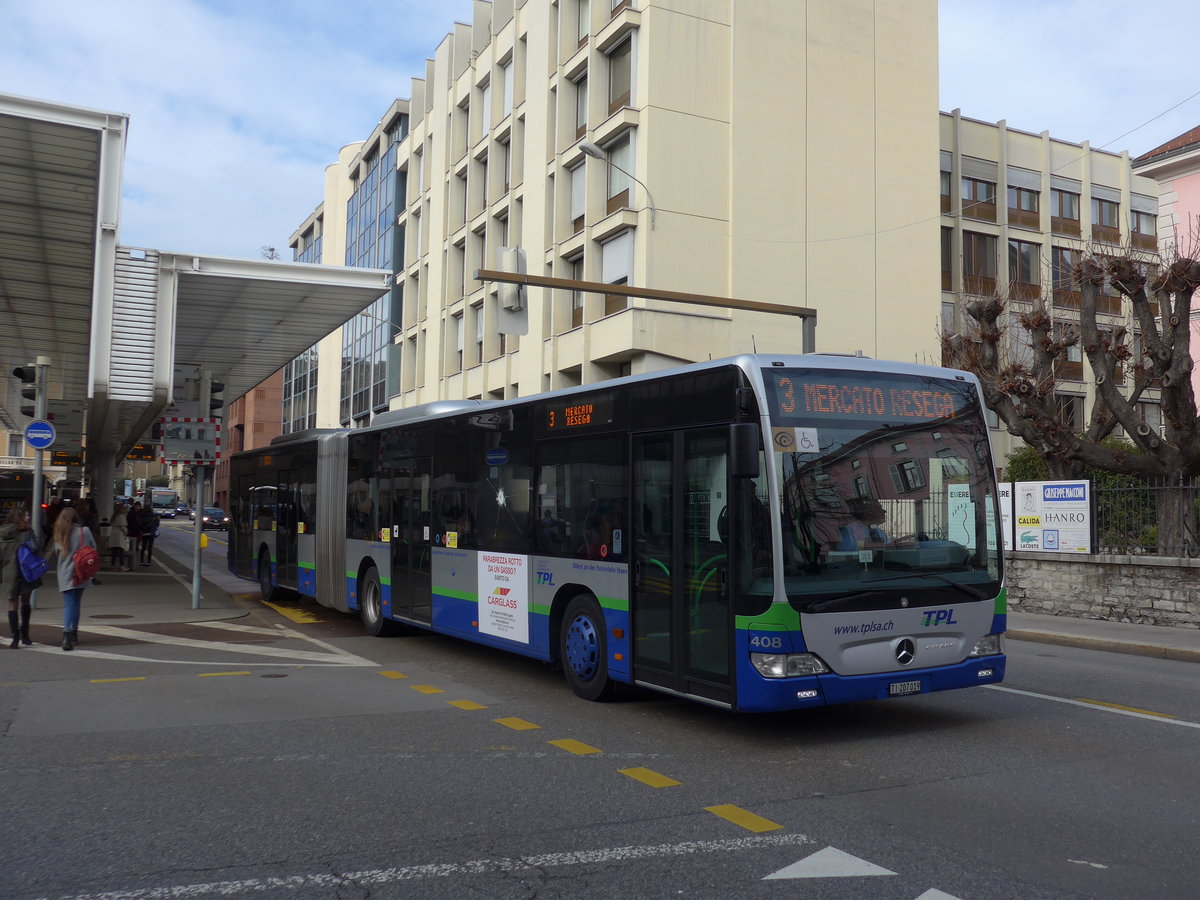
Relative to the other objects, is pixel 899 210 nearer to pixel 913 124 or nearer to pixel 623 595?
pixel 913 124

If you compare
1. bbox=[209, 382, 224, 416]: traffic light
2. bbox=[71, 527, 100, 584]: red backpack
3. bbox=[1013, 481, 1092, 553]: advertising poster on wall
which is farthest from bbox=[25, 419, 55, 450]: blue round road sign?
bbox=[1013, 481, 1092, 553]: advertising poster on wall

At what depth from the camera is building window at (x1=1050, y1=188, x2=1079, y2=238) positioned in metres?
38.9

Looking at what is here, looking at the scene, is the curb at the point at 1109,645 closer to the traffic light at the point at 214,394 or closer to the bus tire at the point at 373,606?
the bus tire at the point at 373,606

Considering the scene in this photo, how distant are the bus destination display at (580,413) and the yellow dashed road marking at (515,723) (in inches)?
99.5

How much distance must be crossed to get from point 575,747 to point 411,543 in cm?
595

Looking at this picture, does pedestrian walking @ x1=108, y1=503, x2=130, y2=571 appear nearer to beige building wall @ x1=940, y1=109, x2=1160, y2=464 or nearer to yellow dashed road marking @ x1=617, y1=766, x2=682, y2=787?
yellow dashed road marking @ x1=617, y1=766, x2=682, y2=787

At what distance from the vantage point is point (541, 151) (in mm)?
33188

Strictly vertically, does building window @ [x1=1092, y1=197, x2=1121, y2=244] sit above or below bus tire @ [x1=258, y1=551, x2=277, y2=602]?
above

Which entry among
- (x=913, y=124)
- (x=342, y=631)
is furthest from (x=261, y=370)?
(x=913, y=124)

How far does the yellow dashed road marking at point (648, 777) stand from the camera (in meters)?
6.49

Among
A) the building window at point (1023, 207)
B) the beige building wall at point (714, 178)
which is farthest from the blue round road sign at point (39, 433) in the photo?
the building window at point (1023, 207)

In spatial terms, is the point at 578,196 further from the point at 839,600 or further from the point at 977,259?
the point at 839,600

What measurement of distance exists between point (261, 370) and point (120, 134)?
53.6ft

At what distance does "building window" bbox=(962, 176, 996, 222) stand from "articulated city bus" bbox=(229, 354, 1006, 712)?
3054 cm
